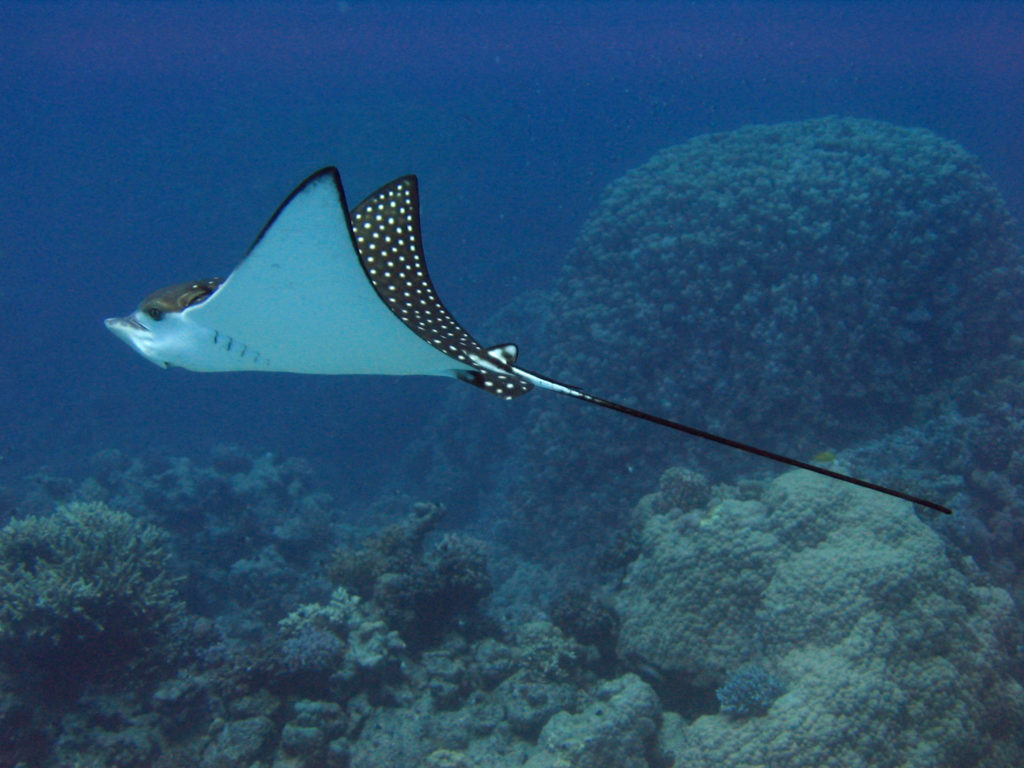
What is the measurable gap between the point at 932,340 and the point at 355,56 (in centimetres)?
5724

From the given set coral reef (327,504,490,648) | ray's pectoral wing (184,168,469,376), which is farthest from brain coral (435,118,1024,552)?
ray's pectoral wing (184,168,469,376)

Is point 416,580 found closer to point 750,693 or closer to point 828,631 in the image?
point 750,693

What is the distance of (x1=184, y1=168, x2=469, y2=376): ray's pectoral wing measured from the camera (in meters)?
1.80

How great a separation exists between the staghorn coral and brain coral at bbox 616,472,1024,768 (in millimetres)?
5792

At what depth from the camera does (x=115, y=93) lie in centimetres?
4528

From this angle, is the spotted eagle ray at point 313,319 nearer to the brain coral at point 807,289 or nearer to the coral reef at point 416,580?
the coral reef at point 416,580

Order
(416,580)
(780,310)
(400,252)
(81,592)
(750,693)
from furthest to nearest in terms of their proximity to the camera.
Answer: (780,310) < (416,580) < (81,592) < (750,693) < (400,252)

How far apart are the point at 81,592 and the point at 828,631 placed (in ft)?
25.7

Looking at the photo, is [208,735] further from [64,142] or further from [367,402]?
[64,142]

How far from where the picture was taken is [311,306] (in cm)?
223

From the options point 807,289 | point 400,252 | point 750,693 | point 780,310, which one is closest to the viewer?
point 400,252

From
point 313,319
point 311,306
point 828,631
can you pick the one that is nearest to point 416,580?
point 828,631

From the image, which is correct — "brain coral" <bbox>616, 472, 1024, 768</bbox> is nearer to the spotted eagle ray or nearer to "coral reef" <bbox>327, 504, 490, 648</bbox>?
"coral reef" <bbox>327, 504, 490, 648</bbox>

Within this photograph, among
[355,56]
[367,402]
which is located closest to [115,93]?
[355,56]
